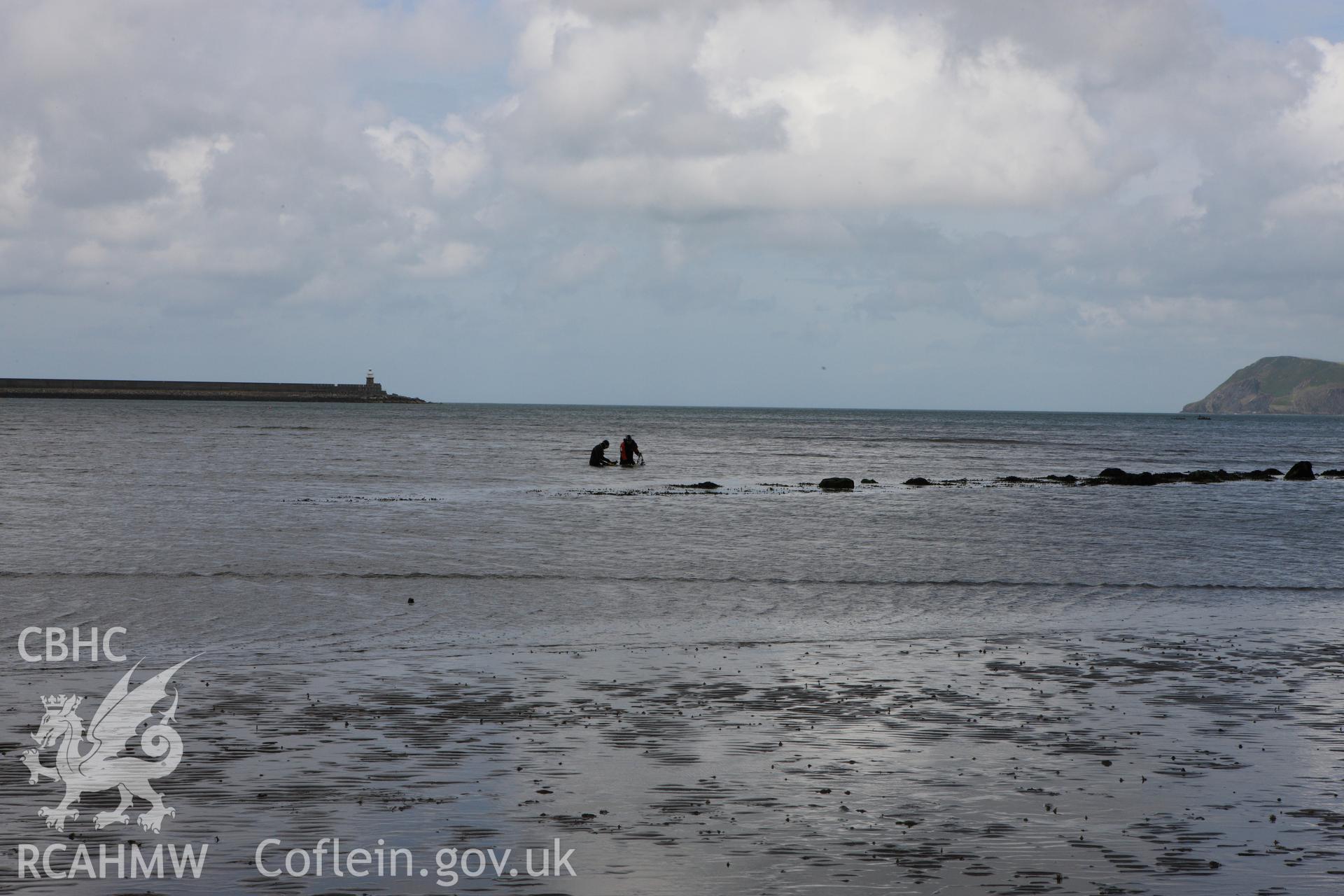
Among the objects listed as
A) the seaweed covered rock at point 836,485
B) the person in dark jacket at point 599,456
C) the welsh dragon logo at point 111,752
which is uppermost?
the person in dark jacket at point 599,456

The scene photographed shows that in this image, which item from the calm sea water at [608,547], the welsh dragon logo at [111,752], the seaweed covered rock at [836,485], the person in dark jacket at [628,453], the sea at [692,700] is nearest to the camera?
the sea at [692,700]

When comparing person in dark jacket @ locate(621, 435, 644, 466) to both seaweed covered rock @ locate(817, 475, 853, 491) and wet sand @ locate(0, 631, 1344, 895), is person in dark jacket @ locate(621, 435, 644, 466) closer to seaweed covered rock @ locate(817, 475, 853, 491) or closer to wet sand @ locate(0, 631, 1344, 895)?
seaweed covered rock @ locate(817, 475, 853, 491)

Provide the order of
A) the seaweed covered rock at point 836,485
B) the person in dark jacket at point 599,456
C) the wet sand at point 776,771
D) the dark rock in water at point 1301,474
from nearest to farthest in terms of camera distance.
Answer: the wet sand at point 776,771
the seaweed covered rock at point 836,485
the dark rock in water at point 1301,474
the person in dark jacket at point 599,456

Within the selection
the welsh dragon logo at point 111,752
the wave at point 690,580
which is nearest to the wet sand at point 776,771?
the welsh dragon logo at point 111,752

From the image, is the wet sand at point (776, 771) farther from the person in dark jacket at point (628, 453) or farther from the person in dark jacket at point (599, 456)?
the person in dark jacket at point (628, 453)

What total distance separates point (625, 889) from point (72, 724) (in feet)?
20.4

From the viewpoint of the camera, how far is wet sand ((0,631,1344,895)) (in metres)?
7.45

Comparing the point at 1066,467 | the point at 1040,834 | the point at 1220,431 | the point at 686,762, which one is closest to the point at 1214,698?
the point at 1040,834

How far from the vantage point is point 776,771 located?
942 cm

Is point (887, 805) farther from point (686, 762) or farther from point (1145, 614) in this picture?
point (1145, 614)

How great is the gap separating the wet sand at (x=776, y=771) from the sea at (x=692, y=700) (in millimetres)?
38

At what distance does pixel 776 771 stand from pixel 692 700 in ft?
8.60

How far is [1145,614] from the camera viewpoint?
61.4 feet

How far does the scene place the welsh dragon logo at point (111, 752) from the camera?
825 cm
